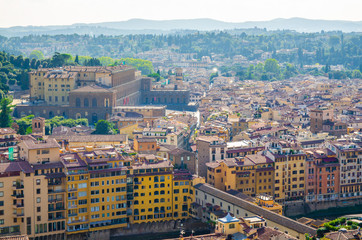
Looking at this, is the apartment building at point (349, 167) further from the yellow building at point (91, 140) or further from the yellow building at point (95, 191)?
the yellow building at point (95, 191)

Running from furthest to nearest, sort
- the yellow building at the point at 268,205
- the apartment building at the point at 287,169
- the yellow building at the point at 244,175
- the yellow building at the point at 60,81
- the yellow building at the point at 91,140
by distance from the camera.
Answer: the yellow building at the point at 60,81 → the yellow building at the point at 91,140 → the apartment building at the point at 287,169 → the yellow building at the point at 244,175 → the yellow building at the point at 268,205

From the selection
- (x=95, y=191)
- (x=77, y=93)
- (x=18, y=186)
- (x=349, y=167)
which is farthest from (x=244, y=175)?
(x=77, y=93)

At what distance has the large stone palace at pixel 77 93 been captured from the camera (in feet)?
270

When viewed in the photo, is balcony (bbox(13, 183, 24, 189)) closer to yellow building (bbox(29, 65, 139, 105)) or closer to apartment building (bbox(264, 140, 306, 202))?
apartment building (bbox(264, 140, 306, 202))

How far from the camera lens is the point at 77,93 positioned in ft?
272

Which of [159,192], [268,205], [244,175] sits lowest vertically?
[268,205]

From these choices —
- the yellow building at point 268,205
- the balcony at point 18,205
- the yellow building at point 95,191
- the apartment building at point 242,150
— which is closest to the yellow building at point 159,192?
the yellow building at point 95,191

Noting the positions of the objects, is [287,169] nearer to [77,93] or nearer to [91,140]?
[91,140]

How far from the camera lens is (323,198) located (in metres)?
52.3

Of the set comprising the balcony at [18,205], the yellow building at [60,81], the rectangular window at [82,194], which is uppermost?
the yellow building at [60,81]

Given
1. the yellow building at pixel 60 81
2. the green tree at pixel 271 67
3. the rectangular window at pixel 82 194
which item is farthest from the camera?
the green tree at pixel 271 67

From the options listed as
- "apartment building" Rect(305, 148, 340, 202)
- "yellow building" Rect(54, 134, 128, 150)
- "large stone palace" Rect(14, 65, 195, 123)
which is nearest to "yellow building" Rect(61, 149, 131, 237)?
"yellow building" Rect(54, 134, 128, 150)

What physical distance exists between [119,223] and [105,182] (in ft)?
8.84

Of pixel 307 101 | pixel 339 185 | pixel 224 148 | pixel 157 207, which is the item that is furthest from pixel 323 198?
pixel 307 101
